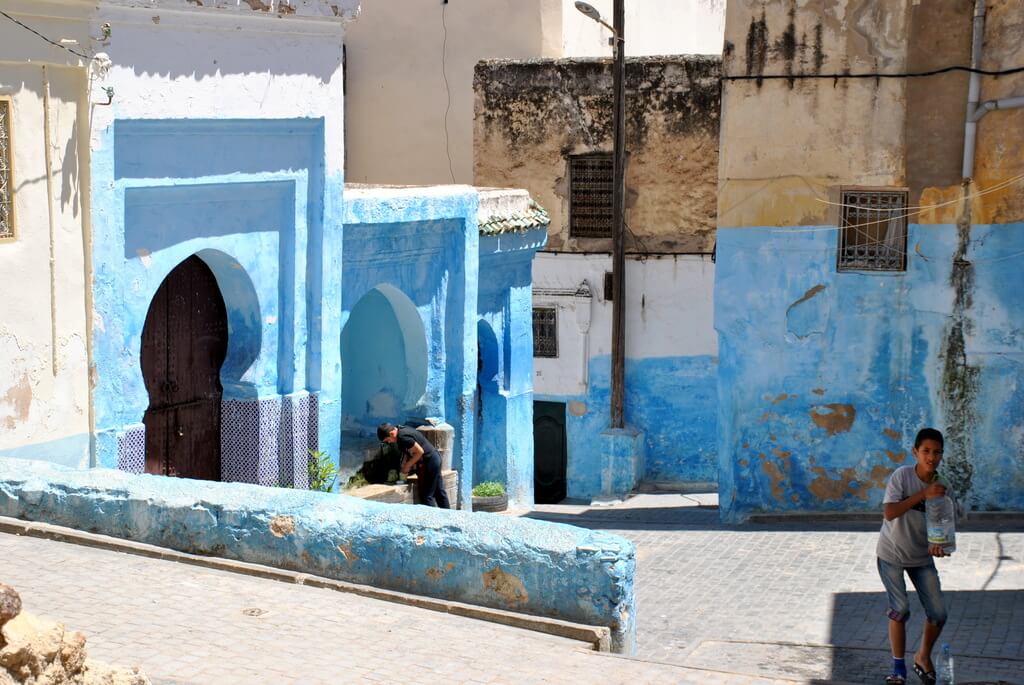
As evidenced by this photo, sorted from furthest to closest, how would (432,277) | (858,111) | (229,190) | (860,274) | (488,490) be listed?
(488,490) < (432,277) < (860,274) < (858,111) < (229,190)

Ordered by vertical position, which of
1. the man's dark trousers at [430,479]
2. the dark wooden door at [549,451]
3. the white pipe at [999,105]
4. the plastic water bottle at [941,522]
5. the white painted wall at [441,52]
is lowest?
the dark wooden door at [549,451]

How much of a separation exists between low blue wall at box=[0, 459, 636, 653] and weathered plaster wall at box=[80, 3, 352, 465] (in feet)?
8.02

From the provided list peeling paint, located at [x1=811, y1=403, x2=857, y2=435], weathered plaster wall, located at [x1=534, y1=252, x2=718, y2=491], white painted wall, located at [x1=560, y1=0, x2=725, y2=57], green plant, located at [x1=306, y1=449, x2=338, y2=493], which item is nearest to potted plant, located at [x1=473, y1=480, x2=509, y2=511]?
green plant, located at [x1=306, y1=449, x2=338, y2=493]

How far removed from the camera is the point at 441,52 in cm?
2631

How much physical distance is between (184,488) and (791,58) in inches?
343

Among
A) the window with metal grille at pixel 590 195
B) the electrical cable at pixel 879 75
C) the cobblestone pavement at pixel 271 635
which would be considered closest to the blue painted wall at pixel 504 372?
the electrical cable at pixel 879 75

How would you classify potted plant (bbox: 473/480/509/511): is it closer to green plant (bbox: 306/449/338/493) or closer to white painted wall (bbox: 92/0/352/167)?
green plant (bbox: 306/449/338/493)

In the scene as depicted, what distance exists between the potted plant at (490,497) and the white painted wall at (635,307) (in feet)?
19.5

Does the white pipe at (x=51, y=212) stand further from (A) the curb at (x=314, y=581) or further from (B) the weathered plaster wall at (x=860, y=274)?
(B) the weathered plaster wall at (x=860, y=274)

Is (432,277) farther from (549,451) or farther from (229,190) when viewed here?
(549,451)

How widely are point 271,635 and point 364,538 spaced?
3.36 ft

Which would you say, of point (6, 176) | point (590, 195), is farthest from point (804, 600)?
point (590, 195)

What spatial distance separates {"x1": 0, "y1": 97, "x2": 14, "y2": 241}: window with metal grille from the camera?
9.71 meters

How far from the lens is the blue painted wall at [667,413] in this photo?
22.7 m
